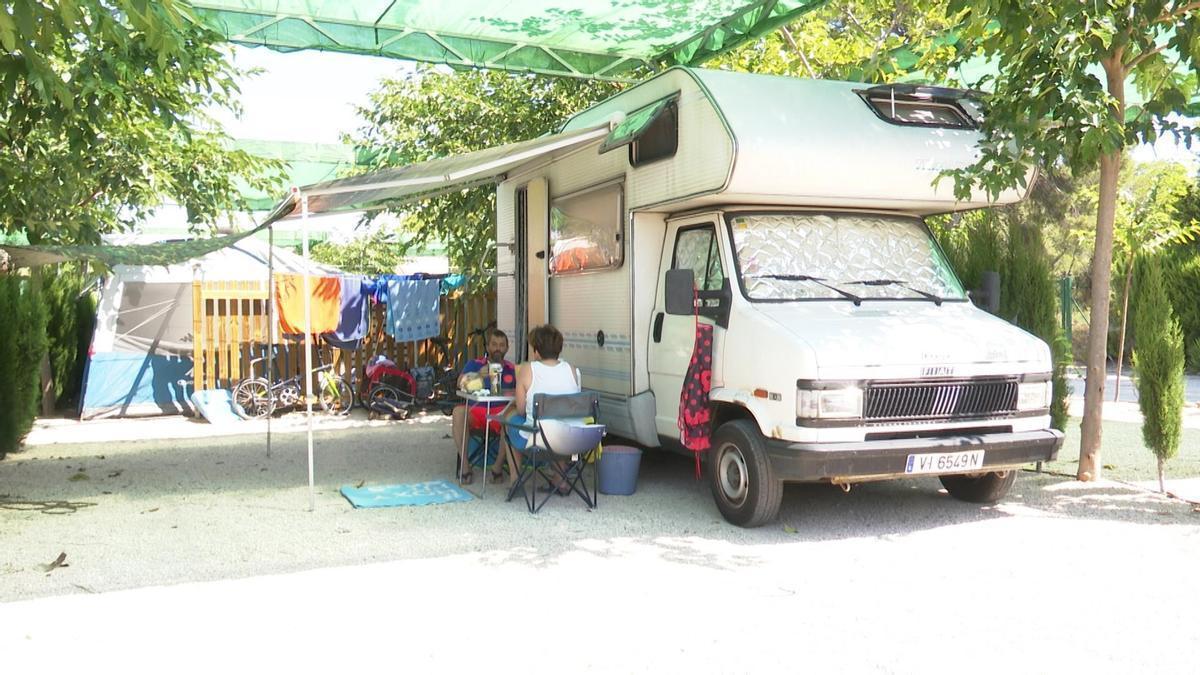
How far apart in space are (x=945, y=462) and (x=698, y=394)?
159 cm

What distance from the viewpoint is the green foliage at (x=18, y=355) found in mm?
9234

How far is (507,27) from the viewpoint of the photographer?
31.8 ft

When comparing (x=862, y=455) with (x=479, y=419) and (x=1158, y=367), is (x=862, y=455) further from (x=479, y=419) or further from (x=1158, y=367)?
(x=479, y=419)

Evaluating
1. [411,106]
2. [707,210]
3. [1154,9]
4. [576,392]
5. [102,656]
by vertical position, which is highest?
[411,106]

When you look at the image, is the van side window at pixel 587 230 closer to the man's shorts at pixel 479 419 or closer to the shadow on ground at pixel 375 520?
the man's shorts at pixel 479 419

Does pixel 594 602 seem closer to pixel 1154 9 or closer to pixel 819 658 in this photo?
pixel 819 658

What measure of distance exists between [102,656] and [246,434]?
748 centimetres

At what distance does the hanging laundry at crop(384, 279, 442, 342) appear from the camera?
43.2 ft

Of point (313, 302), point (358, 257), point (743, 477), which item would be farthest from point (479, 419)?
point (358, 257)

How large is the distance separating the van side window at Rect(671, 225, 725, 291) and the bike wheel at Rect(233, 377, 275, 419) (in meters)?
7.28

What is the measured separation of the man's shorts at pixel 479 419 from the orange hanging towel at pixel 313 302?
17.5ft

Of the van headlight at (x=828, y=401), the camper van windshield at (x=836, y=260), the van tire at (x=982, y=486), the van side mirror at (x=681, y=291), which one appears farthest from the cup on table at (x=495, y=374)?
the van tire at (x=982, y=486)

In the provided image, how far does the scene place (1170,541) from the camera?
19.4ft

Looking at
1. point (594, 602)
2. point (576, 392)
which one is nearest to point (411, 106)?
point (576, 392)
